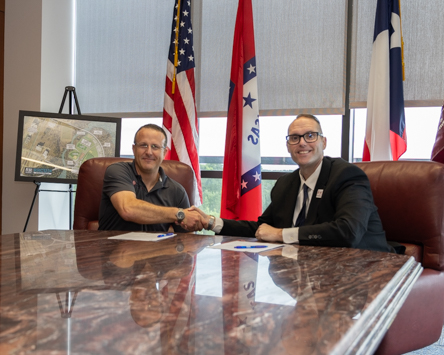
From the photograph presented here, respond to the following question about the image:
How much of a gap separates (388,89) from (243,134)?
126cm

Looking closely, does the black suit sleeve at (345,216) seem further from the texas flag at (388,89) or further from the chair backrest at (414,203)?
the texas flag at (388,89)

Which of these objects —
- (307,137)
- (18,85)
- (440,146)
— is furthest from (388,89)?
(18,85)

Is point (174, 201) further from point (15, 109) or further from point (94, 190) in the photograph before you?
point (15, 109)

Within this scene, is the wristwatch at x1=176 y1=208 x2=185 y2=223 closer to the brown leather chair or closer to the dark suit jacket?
the dark suit jacket

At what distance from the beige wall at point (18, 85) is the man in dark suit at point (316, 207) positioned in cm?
327

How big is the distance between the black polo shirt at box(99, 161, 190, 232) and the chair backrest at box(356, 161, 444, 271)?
1152 millimetres

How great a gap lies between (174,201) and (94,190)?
0.59 m

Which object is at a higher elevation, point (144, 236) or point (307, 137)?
point (307, 137)

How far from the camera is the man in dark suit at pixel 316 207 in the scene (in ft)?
6.26

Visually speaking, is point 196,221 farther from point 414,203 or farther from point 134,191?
point 414,203

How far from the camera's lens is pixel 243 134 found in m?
3.96

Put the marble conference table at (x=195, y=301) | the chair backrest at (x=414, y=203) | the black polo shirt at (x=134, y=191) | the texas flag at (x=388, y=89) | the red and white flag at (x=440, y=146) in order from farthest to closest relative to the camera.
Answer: the texas flag at (x=388, y=89)
the red and white flag at (x=440, y=146)
the black polo shirt at (x=134, y=191)
the chair backrest at (x=414, y=203)
the marble conference table at (x=195, y=301)

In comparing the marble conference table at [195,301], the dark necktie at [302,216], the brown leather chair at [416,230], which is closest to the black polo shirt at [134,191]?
the dark necktie at [302,216]

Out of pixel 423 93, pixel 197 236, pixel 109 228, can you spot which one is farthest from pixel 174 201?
pixel 423 93
